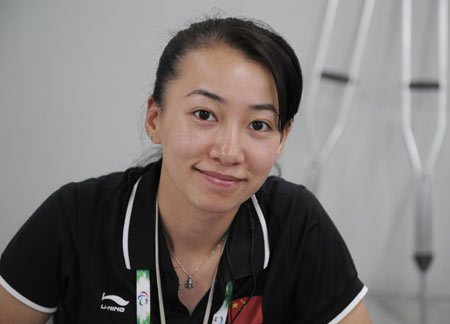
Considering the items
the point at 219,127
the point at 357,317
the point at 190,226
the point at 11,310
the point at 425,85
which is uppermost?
the point at 425,85

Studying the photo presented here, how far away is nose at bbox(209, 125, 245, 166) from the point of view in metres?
0.96

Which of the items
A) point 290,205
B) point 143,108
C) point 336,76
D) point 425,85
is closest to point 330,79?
point 336,76

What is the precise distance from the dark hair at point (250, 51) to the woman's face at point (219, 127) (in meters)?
0.02

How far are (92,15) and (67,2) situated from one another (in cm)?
10

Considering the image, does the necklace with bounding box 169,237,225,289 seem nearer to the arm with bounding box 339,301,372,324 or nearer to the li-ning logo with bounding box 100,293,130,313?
the li-ning logo with bounding box 100,293,130,313

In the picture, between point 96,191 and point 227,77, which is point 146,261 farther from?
point 227,77

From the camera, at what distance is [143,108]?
194 centimetres

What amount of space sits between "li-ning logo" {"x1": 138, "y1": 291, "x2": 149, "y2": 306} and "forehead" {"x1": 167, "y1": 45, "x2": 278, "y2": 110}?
443 millimetres

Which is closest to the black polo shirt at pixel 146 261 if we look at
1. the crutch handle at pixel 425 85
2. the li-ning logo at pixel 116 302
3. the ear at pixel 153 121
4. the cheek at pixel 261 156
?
the li-ning logo at pixel 116 302

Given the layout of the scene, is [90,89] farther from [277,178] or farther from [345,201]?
[345,201]

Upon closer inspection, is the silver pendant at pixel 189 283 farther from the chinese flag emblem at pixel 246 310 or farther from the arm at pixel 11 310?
the arm at pixel 11 310

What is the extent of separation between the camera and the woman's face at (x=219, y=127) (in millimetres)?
957

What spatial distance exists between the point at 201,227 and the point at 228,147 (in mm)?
265

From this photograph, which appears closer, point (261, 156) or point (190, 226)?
point (261, 156)
